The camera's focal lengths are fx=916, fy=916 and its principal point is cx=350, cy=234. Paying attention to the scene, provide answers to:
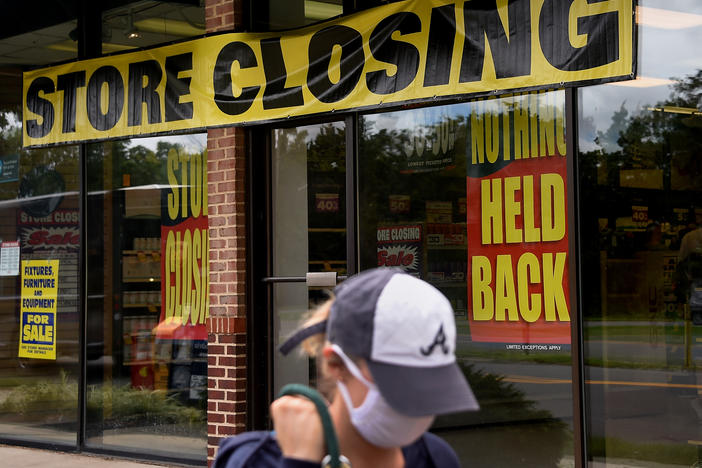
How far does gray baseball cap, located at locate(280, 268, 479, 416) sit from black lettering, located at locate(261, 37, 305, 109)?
234 inches

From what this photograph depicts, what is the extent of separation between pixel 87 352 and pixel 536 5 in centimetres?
554

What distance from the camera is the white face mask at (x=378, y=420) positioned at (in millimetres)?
1681

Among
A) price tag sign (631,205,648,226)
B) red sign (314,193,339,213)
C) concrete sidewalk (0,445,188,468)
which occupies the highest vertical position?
red sign (314,193,339,213)

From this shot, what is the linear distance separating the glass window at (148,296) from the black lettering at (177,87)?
290mm

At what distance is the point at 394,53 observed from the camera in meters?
6.96

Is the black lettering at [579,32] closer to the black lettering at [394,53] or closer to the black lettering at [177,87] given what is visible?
the black lettering at [394,53]

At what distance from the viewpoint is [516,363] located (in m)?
6.52

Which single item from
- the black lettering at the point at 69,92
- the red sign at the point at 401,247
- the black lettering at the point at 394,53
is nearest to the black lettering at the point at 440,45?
the black lettering at the point at 394,53

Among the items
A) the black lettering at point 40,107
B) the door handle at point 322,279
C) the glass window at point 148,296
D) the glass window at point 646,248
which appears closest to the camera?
the glass window at point 646,248

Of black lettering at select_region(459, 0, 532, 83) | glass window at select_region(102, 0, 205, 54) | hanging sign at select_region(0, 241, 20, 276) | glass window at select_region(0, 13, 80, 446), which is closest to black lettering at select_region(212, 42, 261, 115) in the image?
glass window at select_region(102, 0, 205, 54)

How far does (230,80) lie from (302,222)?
4.44 ft

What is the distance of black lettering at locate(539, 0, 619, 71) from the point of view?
5.90 meters

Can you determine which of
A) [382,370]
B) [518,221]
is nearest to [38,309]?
[518,221]

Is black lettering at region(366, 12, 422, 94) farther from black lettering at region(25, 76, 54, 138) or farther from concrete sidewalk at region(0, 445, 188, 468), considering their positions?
concrete sidewalk at region(0, 445, 188, 468)
